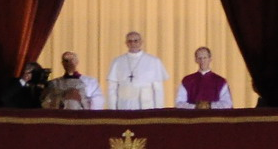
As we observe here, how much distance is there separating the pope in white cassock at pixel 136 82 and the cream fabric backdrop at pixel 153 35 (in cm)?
214

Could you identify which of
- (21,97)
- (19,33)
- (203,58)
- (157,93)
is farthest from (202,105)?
(19,33)

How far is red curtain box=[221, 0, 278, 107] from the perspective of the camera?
24.1 feet

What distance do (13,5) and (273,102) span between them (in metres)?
2.20

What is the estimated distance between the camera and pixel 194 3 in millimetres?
9820

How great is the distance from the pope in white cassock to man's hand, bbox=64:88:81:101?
2.41 feet

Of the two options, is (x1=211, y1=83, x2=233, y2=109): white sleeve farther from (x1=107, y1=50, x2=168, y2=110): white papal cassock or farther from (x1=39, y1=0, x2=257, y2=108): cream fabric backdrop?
(x1=39, y1=0, x2=257, y2=108): cream fabric backdrop

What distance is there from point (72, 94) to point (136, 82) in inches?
36.2

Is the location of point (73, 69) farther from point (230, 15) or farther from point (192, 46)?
point (192, 46)

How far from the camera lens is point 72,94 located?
22.2ft

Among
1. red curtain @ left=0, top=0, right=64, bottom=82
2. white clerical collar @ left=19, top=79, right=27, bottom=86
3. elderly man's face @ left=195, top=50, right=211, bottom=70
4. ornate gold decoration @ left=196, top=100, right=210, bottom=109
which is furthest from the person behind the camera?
red curtain @ left=0, top=0, right=64, bottom=82

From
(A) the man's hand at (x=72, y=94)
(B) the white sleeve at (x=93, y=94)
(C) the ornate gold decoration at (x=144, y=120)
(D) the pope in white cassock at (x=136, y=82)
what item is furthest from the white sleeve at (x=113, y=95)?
(C) the ornate gold decoration at (x=144, y=120)

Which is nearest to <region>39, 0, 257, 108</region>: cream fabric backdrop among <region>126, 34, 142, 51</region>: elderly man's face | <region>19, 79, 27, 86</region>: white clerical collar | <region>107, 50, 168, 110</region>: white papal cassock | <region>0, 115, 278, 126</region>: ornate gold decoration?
<region>107, 50, 168, 110</region>: white papal cassock

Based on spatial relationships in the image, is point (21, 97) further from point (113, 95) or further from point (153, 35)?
point (153, 35)

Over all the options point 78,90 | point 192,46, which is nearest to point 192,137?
point 78,90
